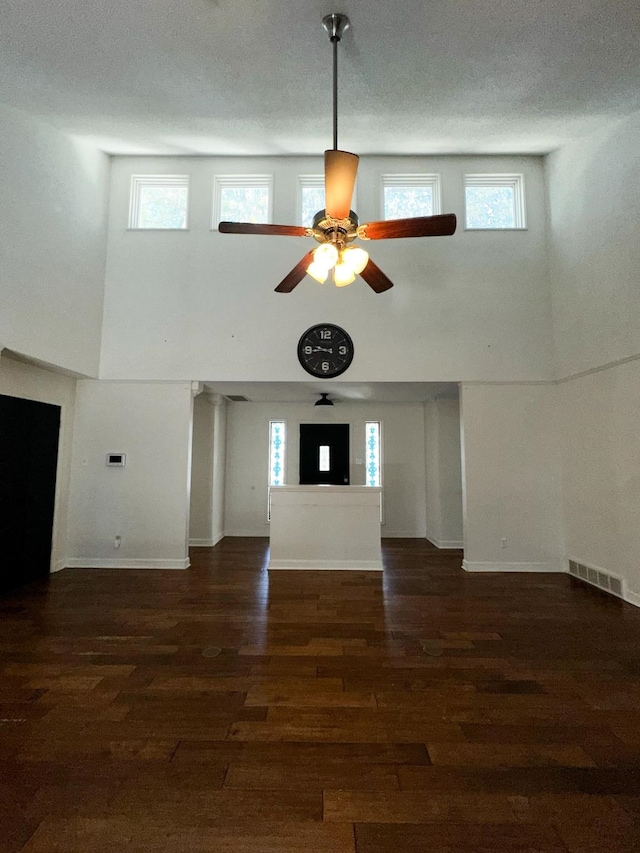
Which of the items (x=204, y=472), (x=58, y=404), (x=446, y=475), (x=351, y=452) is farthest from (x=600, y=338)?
(x=58, y=404)

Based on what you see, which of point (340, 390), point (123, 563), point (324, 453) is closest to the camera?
point (123, 563)

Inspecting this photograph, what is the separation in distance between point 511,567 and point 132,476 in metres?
5.05

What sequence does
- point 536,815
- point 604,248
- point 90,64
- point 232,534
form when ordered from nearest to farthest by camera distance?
point 536,815 < point 90,64 < point 604,248 < point 232,534

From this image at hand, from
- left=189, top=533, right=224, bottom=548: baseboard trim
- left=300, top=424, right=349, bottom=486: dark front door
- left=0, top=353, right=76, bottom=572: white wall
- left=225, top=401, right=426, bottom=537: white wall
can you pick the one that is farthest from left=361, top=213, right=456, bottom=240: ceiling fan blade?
left=189, top=533, right=224, bottom=548: baseboard trim

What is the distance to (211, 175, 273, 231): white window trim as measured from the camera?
215 inches

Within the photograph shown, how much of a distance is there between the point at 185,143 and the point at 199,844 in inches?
251

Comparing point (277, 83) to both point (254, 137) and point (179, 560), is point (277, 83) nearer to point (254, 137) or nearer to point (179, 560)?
point (254, 137)

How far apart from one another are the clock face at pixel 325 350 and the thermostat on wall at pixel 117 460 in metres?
2.67

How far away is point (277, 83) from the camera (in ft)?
12.6

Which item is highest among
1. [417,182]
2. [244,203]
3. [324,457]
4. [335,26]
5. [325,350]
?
[417,182]

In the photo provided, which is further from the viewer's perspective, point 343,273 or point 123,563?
point 123,563

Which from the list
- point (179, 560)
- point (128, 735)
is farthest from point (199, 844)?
point (179, 560)

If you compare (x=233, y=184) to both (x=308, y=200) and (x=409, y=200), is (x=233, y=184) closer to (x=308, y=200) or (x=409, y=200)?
(x=308, y=200)

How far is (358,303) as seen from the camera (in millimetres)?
5301
